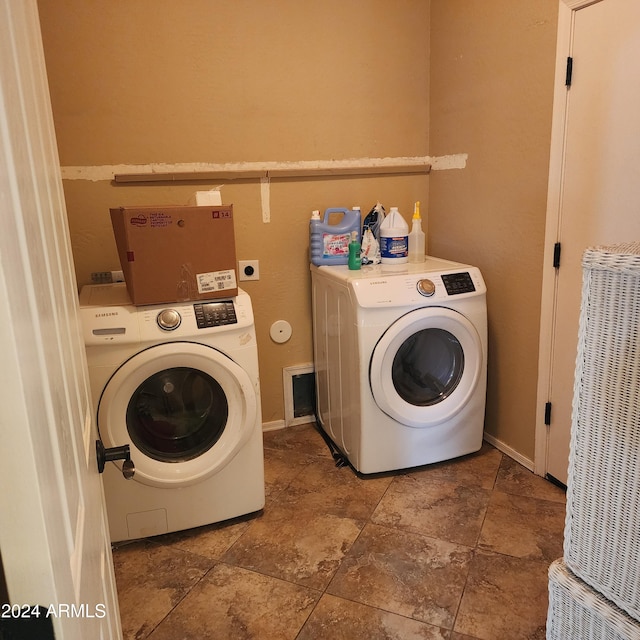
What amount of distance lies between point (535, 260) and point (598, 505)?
142 centimetres

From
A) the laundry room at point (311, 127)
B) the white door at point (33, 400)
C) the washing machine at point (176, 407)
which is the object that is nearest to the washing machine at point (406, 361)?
the laundry room at point (311, 127)

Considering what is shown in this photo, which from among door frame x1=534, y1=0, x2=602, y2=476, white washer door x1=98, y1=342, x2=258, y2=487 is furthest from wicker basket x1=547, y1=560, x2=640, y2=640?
door frame x1=534, y1=0, x2=602, y2=476

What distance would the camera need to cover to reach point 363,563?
5.99 feet

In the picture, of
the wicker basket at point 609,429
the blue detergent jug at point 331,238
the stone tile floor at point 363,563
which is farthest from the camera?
the blue detergent jug at point 331,238

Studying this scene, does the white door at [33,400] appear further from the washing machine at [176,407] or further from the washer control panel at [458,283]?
the washer control panel at [458,283]

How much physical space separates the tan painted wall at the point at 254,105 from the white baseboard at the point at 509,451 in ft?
3.34

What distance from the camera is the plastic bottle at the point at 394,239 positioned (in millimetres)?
2426

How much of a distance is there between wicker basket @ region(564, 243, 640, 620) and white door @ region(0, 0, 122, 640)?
0.84m

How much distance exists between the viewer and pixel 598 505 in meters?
0.97

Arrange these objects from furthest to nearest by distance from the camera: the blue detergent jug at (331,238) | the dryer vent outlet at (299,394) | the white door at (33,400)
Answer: the dryer vent outlet at (299,394) → the blue detergent jug at (331,238) → the white door at (33,400)

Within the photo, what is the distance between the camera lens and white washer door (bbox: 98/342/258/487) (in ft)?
5.89

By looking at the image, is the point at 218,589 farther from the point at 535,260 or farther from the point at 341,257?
the point at 535,260

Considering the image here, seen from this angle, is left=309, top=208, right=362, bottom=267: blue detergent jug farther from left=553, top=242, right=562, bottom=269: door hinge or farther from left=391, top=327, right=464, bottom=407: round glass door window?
left=553, top=242, right=562, bottom=269: door hinge

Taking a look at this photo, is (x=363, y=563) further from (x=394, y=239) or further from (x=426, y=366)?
(x=394, y=239)
